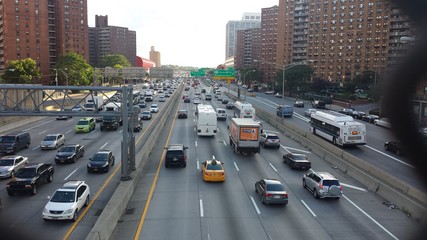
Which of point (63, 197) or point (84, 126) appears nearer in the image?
point (63, 197)

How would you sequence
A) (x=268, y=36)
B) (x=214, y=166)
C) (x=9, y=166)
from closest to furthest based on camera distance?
(x=214, y=166) → (x=9, y=166) → (x=268, y=36)

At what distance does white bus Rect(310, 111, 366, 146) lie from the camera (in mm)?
37250

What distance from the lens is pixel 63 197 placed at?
59.4 feet

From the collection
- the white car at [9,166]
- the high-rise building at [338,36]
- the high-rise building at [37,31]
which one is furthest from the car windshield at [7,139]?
the high-rise building at [338,36]

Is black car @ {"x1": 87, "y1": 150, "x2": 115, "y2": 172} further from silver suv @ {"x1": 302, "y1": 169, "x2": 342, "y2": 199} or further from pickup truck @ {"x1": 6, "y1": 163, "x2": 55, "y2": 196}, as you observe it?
silver suv @ {"x1": 302, "y1": 169, "x2": 342, "y2": 199}

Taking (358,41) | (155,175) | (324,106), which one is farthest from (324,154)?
(358,41)

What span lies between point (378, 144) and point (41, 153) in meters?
33.4

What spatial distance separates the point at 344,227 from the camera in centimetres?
1748

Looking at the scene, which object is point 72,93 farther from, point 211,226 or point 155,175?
point 211,226

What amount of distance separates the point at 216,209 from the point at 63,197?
740 centimetres

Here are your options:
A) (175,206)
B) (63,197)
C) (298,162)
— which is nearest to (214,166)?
(175,206)

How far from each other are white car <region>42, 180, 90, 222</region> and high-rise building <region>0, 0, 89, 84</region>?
96304 mm

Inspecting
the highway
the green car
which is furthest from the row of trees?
the highway

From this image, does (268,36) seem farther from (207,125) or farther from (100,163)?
(100,163)
